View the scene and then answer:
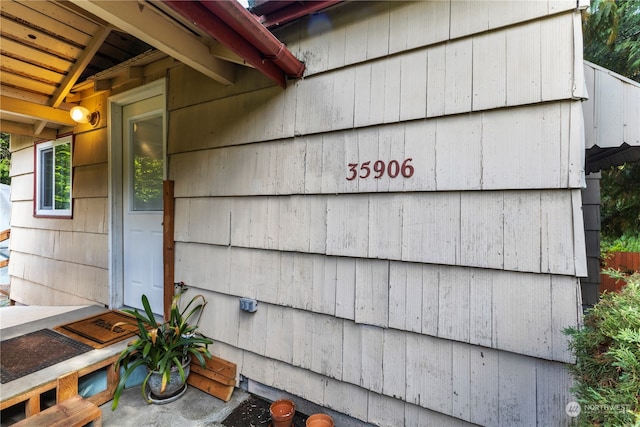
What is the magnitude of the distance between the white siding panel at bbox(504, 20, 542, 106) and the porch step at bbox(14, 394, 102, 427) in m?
2.57

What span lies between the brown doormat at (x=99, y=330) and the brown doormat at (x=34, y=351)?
0.18 feet

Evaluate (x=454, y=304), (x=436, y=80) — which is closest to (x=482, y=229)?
(x=454, y=304)

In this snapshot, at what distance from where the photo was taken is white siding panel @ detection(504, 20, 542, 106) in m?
1.21

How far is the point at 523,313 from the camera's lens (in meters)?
1.24

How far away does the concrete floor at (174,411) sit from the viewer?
5.73 feet

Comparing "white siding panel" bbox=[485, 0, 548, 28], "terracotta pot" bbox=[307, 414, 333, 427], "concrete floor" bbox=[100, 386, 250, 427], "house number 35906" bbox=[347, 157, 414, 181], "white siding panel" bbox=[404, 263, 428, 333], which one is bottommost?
"concrete floor" bbox=[100, 386, 250, 427]

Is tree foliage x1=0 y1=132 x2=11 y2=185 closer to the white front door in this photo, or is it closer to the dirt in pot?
the white front door

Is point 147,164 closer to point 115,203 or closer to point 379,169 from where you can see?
point 115,203

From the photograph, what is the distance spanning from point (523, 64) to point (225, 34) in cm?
134

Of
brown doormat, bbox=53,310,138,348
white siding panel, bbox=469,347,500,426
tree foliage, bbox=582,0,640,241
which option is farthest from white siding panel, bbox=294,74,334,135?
tree foliage, bbox=582,0,640,241

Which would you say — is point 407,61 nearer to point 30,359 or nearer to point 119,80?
point 119,80

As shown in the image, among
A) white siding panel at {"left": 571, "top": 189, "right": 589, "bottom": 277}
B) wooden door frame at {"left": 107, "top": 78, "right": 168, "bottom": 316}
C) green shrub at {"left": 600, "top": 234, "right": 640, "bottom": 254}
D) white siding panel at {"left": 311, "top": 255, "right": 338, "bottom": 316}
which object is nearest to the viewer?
white siding panel at {"left": 571, "top": 189, "right": 589, "bottom": 277}

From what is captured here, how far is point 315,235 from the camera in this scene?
1746 millimetres

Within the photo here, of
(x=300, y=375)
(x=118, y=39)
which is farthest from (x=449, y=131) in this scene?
(x=118, y=39)
